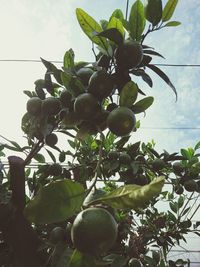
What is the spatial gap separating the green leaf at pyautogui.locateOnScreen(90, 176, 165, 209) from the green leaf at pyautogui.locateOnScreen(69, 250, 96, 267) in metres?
0.11

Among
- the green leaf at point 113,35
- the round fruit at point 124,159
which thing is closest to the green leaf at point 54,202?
the green leaf at point 113,35

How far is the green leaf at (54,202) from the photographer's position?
570 millimetres

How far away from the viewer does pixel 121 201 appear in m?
0.56

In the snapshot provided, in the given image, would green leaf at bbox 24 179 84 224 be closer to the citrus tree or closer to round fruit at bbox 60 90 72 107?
the citrus tree

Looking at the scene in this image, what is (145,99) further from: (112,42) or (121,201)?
(121,201)

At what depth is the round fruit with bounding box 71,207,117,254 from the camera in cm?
57

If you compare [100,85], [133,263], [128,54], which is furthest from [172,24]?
[133,263]

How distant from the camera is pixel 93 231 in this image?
574 mm

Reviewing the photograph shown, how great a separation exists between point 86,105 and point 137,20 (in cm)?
34

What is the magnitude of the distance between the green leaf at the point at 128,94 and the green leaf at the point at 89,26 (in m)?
0.18

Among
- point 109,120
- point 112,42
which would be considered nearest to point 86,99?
point 109,120

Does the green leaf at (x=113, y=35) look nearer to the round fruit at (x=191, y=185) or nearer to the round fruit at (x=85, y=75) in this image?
the round fruit at (x=85, y=75)

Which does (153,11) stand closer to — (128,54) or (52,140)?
(128,54)

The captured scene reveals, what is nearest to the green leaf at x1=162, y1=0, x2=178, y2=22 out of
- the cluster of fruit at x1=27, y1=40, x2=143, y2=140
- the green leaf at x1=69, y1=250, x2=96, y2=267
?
the cluster of fruit at x1=27, y1=40, x2=143, y2=140
